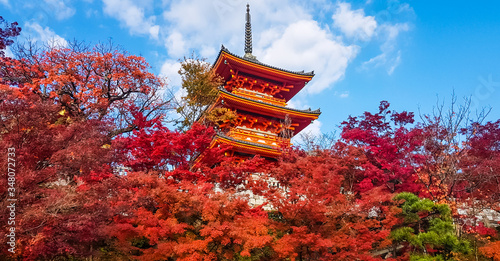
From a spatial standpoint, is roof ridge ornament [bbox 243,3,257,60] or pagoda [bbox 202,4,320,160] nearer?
pagoda [bbox 202,4,320,160]

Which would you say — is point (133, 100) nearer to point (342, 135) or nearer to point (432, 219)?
point (342, 135)

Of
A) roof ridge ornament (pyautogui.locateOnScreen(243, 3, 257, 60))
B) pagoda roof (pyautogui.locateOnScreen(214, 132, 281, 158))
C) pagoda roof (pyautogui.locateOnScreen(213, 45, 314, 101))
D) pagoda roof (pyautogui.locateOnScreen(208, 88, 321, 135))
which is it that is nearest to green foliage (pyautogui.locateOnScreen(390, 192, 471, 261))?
pagoda roof (pyautogui.locateOnScreen(214, 132, 281, 158))

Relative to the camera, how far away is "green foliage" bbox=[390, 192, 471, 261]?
898 centimetres

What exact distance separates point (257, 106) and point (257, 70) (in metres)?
2.92

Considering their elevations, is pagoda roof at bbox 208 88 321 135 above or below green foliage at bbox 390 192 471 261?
above

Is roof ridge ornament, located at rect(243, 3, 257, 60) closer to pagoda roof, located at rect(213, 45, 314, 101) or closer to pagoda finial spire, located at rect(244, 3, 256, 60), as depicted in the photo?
pagoda finial spire, located at rect(244, 3, 256, 60)

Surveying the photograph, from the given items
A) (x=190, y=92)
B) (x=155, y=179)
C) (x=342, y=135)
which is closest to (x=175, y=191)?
(x=155, y=179)

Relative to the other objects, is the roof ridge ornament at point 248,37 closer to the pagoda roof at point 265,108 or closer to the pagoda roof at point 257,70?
the pagoda roof at point 257,70

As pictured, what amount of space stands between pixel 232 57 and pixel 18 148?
1449 cm

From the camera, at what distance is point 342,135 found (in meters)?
15.0

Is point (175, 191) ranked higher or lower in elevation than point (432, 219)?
higher

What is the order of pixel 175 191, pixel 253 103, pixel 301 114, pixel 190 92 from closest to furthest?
pixel 175 191
pixel 190 92
pixel 253 103
pixel 301 114

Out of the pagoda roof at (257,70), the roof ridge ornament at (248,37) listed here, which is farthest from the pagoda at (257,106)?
the roof ridge ornament at (248,37)

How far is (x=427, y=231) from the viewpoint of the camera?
9.70 m
